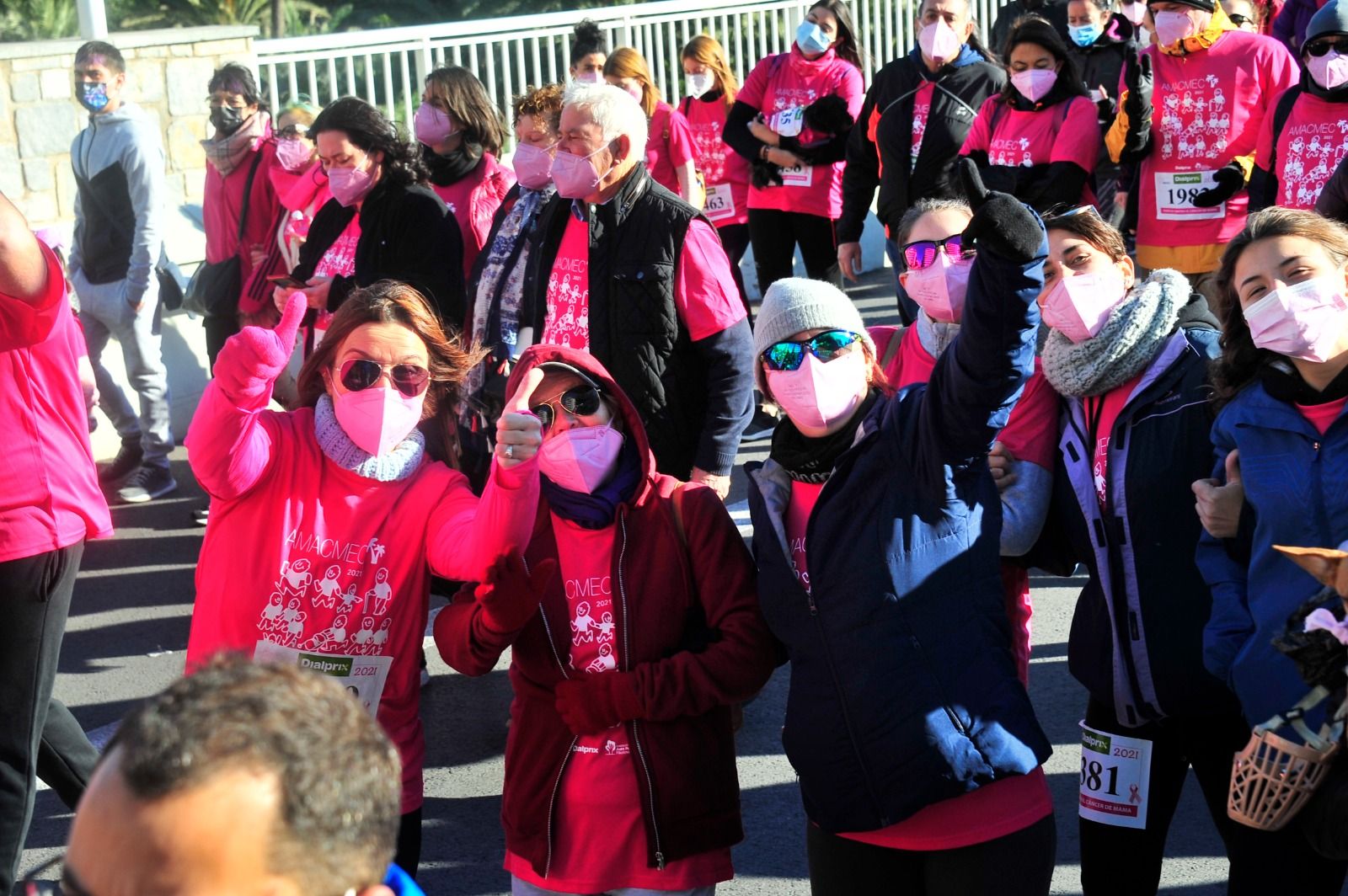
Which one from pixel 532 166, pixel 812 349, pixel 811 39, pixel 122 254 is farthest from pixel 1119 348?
pixel 122 254

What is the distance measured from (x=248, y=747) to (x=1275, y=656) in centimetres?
213

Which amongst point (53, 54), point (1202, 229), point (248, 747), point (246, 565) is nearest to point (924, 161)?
point (1202, 229)

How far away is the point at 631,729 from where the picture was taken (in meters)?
3.47

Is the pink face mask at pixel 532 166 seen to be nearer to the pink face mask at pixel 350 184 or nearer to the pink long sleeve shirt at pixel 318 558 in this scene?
the pink face mask at pixel 350 184

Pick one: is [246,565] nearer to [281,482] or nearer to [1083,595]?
[281,482]

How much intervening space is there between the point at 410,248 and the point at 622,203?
1.21 metres

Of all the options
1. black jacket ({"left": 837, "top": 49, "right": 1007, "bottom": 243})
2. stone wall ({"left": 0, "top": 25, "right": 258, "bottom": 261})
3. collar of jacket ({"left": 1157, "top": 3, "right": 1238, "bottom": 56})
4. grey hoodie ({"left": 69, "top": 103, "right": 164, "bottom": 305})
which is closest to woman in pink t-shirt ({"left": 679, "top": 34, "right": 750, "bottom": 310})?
black jacket ({"left": 837, "top": 49, "right": 1007, "bottom": 243})

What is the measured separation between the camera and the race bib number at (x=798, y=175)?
9.34m

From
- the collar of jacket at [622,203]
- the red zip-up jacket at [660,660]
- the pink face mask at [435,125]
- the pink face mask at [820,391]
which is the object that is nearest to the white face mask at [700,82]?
the pink face mask at [435,125]

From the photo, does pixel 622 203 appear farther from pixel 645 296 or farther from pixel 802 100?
pixel 802 100

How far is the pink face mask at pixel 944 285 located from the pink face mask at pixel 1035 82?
3.29 meters

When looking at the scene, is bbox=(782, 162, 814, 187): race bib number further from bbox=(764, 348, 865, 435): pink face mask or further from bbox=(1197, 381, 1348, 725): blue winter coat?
bbox=(1197, 381, 1348, 725): blue winter coat

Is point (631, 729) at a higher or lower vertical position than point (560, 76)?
lower

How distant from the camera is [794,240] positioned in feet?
31.6
